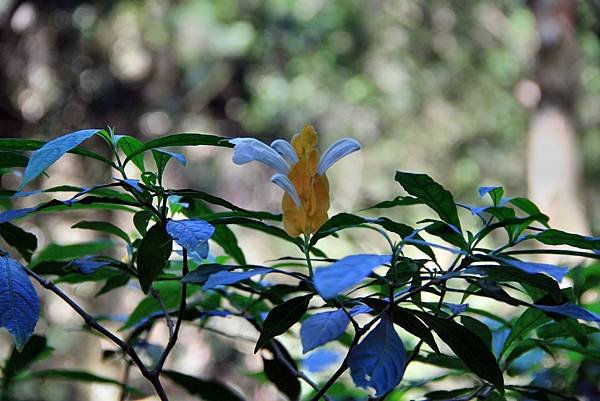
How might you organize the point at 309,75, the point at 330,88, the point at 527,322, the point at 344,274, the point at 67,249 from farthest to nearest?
the point at 330,88 → the point at 309,75 → the point at 67,249 → the point at 527,322 → the point at 344,274

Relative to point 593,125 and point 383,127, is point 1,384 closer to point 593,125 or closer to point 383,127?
point 383,127

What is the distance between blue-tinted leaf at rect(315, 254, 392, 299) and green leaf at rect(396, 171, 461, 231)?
0.31 feet

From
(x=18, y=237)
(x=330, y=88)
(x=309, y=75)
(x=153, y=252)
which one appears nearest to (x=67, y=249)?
(x=18, y=237)

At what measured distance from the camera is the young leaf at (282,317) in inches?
15.7

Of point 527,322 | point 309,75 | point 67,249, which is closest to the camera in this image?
point 527,322

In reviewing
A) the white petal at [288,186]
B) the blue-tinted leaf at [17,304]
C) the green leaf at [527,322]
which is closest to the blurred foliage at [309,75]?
the green leaf at [527,322]

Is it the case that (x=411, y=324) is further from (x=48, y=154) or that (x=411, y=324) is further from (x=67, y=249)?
(x=67, y=249)

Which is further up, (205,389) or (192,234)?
(192,234)

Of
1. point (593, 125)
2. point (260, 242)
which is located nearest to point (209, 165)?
point (260, 242)

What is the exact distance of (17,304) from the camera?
38 centimetres

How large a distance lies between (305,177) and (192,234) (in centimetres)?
9

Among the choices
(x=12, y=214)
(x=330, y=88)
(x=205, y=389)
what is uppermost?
(x=330, y=88)

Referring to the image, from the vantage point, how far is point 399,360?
0.36 metres

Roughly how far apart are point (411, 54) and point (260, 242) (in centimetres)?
202
